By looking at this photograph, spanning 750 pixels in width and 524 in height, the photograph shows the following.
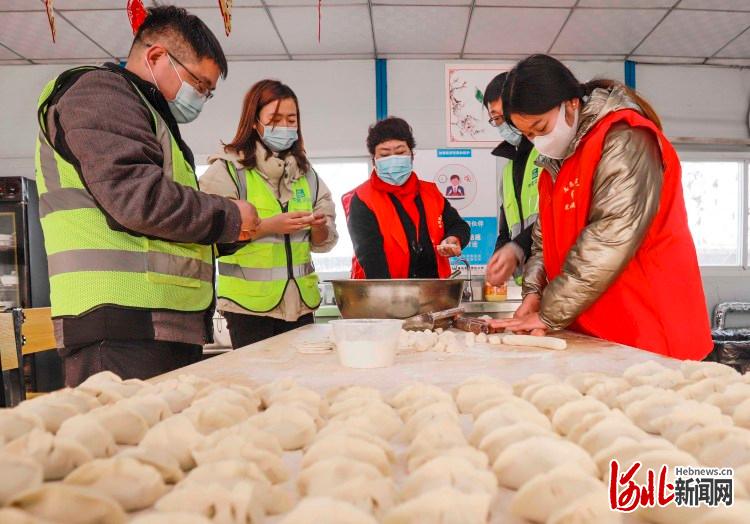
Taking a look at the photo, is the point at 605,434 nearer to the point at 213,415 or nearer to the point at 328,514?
the point at 328,514

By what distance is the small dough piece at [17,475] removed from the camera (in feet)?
1.56

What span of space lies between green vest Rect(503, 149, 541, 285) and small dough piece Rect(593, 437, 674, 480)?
183 centimetres

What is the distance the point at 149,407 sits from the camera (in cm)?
73

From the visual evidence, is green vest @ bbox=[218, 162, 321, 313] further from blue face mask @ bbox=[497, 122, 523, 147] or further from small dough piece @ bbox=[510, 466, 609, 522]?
small dough piece @ bbox=[510, 466, 609, 522]

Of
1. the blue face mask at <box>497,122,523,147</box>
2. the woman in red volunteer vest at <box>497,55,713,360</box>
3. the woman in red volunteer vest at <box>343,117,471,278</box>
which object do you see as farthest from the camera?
the woman in red volunteer vest at <box>343,117,471,278</box>

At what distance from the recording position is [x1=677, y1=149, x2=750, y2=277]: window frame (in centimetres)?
474

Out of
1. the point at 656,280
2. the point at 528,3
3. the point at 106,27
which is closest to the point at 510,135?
the point at 656,280

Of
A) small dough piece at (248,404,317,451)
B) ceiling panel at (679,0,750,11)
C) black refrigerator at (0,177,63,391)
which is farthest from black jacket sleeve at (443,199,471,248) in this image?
black refrigerator at (0,177,63,391)

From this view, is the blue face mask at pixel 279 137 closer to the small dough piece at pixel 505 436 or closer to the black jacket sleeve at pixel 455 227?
the black jacket sleeve at pixel 455 227

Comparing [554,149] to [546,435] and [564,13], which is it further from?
[564,13]

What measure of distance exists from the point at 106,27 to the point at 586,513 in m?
4.51

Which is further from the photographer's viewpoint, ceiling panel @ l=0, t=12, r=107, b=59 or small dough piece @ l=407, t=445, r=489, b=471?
ceiling panel @ l=0, t=12, r=107, b=59

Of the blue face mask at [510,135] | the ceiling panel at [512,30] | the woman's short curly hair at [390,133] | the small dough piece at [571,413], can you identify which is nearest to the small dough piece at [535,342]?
the small dough piece at [571,413]

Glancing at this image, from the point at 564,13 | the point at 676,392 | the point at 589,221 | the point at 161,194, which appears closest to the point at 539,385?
the point at 676,392
